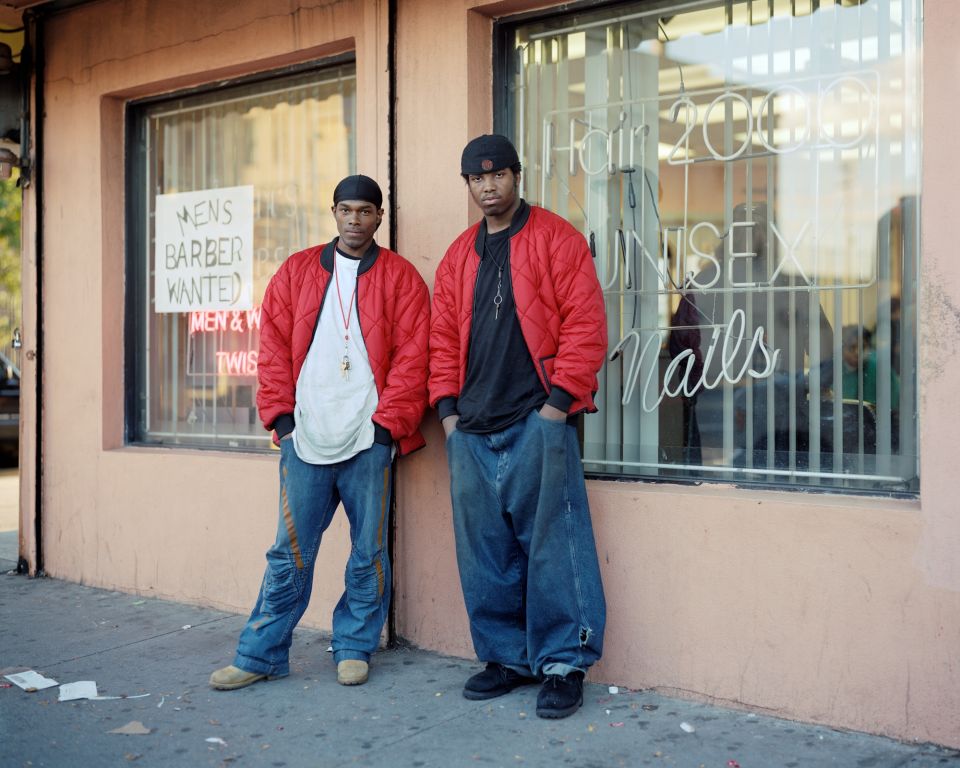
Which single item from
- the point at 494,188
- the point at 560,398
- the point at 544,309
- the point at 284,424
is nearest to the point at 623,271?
the point at 544,309

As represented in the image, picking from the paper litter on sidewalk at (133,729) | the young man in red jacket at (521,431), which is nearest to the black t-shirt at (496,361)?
the young man in red jacket at (521,431)

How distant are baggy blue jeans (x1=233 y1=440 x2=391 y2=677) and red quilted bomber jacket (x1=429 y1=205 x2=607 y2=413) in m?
0.50

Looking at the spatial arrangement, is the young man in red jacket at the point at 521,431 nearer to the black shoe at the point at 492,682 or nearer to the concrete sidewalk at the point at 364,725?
the black shoe at the point at 492,682

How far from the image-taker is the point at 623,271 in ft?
15.8

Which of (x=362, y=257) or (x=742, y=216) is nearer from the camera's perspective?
(x=742, y=216)

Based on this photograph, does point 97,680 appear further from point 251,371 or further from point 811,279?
point 811,279

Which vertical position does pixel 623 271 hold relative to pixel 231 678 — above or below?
above

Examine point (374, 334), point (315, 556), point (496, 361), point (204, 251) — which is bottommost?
point (315, 556)

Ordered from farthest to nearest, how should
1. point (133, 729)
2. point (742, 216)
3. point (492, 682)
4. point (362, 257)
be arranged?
point (362, 257), point (742, 216), point (492, 682), point (133, 729)

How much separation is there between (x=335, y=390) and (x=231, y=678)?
1.26 m

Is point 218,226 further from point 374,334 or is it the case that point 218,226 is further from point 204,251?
point 374,334

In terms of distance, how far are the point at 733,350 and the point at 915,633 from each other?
1313mm

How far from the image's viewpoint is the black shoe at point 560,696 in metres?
4.12

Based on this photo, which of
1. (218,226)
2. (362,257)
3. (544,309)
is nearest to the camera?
(544,309)
